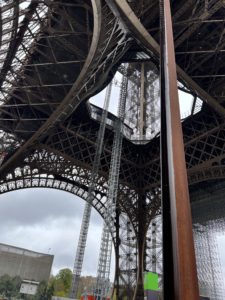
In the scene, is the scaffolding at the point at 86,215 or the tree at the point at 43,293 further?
the tree at the point at 43,293

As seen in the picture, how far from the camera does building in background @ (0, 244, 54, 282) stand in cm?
5041

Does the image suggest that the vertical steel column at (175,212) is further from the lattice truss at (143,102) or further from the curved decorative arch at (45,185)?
the lattice truss at (143,102)

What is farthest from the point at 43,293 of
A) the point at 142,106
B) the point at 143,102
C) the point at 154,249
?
the point at 143,102

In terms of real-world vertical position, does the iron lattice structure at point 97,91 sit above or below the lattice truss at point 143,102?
below

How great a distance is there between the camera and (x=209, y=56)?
16.9 m

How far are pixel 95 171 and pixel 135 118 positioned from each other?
1213 centimetres

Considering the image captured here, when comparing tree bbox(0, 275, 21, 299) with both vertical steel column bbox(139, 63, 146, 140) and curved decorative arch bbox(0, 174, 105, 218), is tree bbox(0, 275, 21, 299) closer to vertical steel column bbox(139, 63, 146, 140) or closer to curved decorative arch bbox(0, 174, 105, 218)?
curved decorative arch bbox(0, 174, 105, 218)

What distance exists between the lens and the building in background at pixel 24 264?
5041 centimetres

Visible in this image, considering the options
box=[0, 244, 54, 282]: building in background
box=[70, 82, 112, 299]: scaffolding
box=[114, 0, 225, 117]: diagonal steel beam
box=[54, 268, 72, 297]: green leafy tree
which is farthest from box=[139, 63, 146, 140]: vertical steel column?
box=[54, 268, 72, 297]: green leafy tree

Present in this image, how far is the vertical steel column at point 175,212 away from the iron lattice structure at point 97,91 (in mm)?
9630

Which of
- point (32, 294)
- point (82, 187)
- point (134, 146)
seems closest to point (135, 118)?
point (134, 146)

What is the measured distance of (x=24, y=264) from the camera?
51.2m

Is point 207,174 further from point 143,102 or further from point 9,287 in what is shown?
point 9,287

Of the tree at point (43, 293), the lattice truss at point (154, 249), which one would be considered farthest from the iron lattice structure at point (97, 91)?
the tree at point (43, 293)
